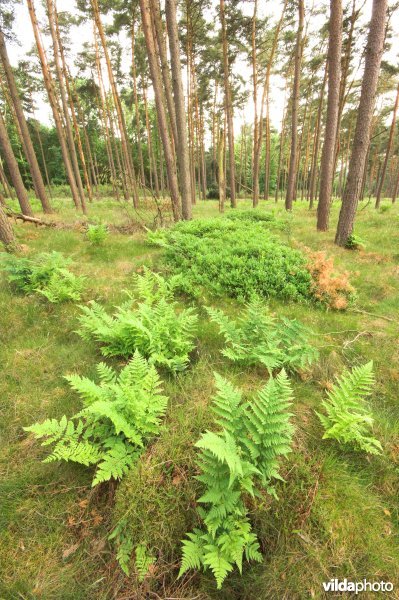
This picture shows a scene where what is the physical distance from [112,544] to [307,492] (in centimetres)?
166

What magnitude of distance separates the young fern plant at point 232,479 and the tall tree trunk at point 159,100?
975 centimetres

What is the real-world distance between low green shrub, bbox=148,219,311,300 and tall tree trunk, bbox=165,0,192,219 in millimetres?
3368

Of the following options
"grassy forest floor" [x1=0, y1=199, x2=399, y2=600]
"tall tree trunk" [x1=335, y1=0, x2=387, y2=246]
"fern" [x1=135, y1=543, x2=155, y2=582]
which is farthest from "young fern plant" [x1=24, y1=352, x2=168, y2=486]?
"tall tree trunk" [x1=335, y1=0, x2=387, y2=246]

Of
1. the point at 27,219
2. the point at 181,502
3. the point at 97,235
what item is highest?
the point at 27,219

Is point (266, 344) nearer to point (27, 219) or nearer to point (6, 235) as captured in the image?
point (6, 235)

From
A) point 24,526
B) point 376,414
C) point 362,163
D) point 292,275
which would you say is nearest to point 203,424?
point 24,526

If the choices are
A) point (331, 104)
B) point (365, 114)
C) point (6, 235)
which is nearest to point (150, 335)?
point (6, 235)

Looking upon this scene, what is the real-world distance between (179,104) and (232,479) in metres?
10.9

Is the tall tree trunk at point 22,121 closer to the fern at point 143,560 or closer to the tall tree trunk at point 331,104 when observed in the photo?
the tall tree trunk at point 331,104

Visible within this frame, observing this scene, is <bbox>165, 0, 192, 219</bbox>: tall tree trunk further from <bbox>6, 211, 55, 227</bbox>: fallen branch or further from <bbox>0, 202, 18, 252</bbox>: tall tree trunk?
<bbox>0, 202, 18, 252</bbox>: tall tree trunk

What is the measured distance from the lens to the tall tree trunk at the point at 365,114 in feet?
21.8

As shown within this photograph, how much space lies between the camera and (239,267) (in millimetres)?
6230

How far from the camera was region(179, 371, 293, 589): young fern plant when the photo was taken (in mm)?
1905

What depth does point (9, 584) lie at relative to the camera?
203 cm
